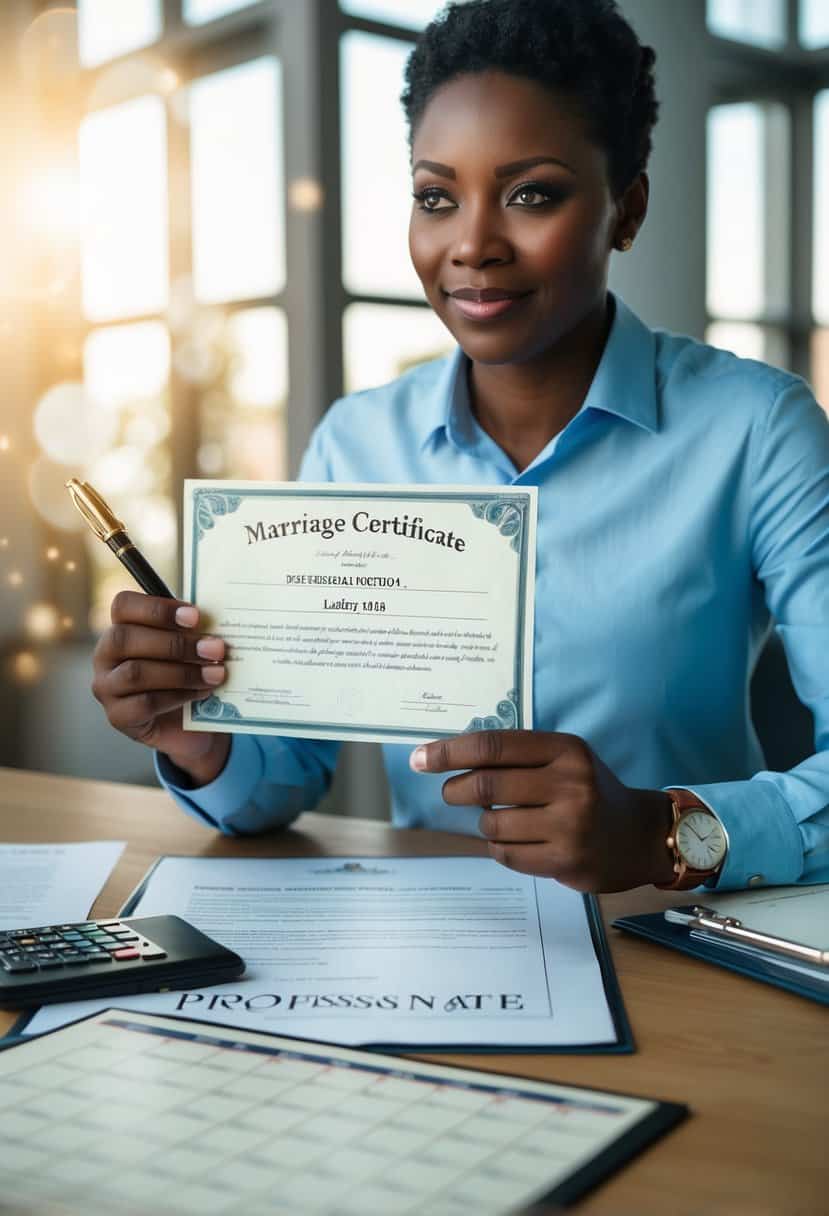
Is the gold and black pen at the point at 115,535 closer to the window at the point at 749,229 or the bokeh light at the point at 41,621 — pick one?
the bokeh light at the point at 41,621

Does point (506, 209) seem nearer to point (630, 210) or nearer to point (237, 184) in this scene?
point (630, 210)

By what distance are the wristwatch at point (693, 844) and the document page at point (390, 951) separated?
91mm

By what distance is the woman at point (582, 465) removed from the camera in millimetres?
1212

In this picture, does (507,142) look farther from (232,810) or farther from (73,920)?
(73,920)

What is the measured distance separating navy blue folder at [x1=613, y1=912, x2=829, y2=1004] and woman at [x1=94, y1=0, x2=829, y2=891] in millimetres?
146

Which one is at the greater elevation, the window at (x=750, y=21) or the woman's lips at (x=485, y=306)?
the window at (x=750, y=21)

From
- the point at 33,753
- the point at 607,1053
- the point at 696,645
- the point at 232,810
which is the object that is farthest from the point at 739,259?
the point at 607,1053

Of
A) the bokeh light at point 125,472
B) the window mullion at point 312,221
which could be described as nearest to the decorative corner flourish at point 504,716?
the window mullion at point 312,221

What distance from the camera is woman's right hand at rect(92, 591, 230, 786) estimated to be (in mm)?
1063

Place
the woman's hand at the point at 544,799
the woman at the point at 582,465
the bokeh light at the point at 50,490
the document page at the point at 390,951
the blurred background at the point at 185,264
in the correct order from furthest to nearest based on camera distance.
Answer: the bokeh light at the point at 50,490 → the blurred background at the point at 185,264 → the woman at the point at 582,465 → the woman's hand at the point at 544,799 → the document page at the point at 390,951

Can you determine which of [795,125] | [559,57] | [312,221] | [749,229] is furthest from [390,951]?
[795,125]

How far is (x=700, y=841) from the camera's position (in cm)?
100

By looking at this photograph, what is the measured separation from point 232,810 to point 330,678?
0.94 ft

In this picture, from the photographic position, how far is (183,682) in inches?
42.3
